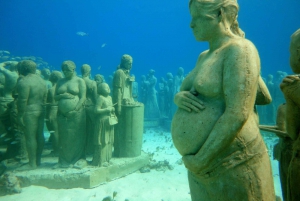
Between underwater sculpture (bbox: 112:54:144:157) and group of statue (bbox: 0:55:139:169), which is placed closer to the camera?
group of statue (bbox: 0:55:139:169)

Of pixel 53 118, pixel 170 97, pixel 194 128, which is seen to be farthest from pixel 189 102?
pixel 170 97

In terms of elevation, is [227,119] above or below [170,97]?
below

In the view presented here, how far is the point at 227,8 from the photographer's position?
1.80 metres

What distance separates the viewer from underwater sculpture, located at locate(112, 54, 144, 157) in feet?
22.9

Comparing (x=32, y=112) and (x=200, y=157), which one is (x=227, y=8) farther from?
(x=32, y=112)

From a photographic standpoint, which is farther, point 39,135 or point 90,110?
point 90,110

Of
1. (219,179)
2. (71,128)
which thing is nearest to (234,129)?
(219,179)

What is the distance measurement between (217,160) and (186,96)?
1.71 feet

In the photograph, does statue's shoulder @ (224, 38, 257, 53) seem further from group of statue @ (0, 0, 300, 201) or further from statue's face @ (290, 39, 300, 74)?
statue's face @ (290, 39, 300, 74)

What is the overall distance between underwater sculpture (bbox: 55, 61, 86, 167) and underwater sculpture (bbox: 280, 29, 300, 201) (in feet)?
16.5

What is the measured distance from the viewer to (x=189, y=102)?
1796mm

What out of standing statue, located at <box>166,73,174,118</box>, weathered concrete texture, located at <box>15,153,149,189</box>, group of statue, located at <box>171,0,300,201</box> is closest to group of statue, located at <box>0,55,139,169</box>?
weathered concrete texture, located at <box>15,153,149,189</box>

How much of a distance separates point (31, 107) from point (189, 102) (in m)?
5.23

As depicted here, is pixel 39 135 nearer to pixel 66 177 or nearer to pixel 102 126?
pixel 66 177
